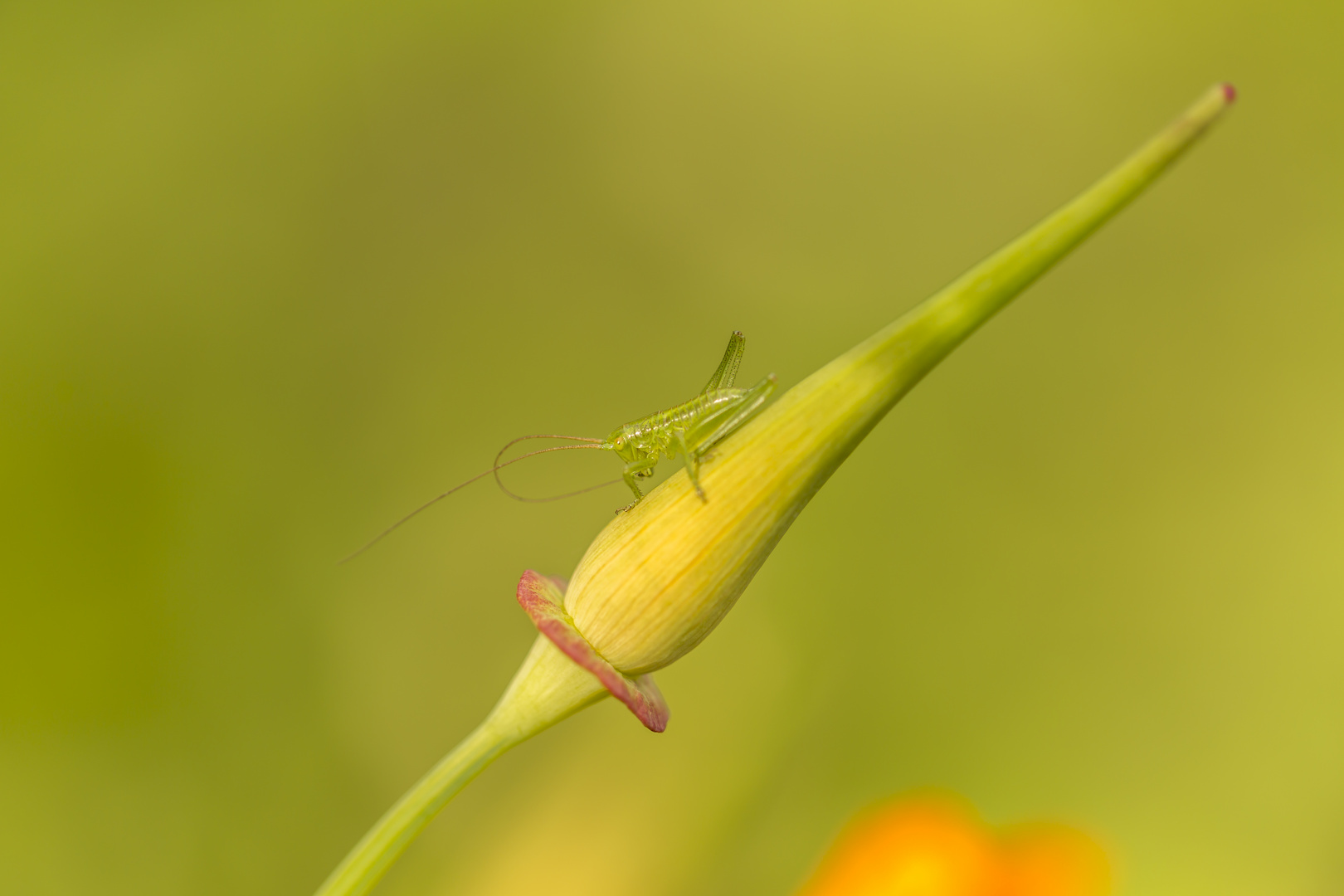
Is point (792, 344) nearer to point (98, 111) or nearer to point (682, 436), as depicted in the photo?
point (682, 436)

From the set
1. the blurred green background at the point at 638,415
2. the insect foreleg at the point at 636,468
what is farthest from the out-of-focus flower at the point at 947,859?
the insect foreleg at the point at 636,468

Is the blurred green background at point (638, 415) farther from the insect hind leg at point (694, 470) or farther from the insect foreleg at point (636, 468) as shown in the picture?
the insect hind leg at point (694, 470)

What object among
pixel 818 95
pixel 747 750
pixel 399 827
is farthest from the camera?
pixel 818 95

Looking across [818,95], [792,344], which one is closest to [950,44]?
[818,95]

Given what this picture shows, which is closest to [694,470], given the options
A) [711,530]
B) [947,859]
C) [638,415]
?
[711,530]

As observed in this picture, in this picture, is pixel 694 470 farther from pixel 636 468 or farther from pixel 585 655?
pixel 636 468
